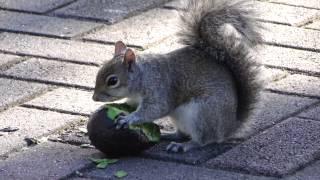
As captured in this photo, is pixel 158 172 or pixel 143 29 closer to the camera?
pixel 158 172

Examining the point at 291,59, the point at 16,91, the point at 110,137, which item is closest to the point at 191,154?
the point at 110,137

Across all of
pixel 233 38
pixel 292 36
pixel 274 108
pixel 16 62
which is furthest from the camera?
pixel 292 36

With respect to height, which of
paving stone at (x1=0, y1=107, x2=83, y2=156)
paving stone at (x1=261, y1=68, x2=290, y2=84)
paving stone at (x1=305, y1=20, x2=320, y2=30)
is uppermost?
paving stone at (x1=305, y1=20, x2=320, y2=30)

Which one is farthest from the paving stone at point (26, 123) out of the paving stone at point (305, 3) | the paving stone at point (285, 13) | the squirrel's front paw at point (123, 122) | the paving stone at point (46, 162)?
the paving stone at point (305, 3)

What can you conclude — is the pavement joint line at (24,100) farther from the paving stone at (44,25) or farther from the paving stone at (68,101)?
the paving stone at (44,25)

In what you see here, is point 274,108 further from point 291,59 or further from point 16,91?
point 16,91

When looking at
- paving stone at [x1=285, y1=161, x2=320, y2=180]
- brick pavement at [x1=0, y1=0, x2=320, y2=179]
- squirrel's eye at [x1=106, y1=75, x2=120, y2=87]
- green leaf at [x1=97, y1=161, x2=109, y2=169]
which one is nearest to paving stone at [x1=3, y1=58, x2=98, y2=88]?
brick pavement at [x1=0, y1=0, x2=320, y2=179]

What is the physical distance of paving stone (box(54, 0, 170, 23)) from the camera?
250 inches

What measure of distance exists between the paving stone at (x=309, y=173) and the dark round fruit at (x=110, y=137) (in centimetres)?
64

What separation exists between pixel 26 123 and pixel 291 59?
155 cm

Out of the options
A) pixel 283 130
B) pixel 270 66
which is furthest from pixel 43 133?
pixel 270 66

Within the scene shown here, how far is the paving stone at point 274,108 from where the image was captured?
16.0 ft

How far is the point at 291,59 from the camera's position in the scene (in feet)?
18.8

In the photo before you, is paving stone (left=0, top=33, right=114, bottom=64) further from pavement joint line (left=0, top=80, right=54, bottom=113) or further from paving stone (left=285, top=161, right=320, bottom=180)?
→ paving stone (left=285, top=161, right=320, bottom=180)
